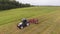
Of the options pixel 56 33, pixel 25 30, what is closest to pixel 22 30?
pixel 25 30

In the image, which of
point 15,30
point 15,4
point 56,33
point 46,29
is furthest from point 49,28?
point 15,4

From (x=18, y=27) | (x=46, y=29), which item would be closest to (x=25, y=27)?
(x=18, y=27)

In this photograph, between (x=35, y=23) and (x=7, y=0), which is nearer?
(x=35, y=23)

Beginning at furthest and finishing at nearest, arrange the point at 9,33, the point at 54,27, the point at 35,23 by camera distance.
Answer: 1. the point at 35,23
2. the point at 54,27
3. the point at 9,33

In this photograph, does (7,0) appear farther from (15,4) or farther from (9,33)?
(9,33)

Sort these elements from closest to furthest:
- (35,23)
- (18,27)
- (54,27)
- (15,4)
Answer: (18,27) → (54,27) → (35,23) → (15,4)

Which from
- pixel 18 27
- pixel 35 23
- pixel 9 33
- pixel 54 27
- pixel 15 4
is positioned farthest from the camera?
pixel 15 4

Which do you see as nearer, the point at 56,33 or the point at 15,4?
the point at 56,33

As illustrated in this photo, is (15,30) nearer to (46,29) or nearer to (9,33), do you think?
(9,33)
